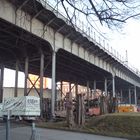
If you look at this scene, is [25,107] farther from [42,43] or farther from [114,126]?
[114,126]

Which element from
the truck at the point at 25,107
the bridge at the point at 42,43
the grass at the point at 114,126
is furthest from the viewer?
the truck at the point at 25,107

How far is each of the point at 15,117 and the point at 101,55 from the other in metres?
24.3

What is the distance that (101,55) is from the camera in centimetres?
5841

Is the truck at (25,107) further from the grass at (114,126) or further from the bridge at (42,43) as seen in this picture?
the grass at (114,126)

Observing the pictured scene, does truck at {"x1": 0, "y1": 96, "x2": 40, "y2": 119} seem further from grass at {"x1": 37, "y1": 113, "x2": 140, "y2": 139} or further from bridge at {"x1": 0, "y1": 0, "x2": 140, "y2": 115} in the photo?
grass at {"x1": 37, "y1": 113, "x2": 140, "y2": 139}

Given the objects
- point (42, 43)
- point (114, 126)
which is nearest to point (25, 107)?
point (42, 43)

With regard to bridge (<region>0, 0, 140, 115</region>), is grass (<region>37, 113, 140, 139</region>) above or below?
below

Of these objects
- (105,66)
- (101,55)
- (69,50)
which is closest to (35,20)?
(69,50)

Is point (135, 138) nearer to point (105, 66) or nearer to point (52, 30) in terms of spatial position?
point (52, 30)

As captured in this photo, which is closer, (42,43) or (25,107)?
(25,107)

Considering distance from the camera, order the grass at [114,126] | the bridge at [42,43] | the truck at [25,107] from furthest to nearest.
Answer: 1. the truck at [25,107]
2. the bridge at [42,43]
3. the grass at [114,126]

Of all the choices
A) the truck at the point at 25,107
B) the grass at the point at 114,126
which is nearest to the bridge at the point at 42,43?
the truck at the point at 25,107

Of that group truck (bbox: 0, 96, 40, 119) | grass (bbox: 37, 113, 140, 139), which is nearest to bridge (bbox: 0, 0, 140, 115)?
truck (bbox: 0, 96, 40, 119)

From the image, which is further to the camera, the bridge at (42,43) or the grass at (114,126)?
the bridge at (42,43)
